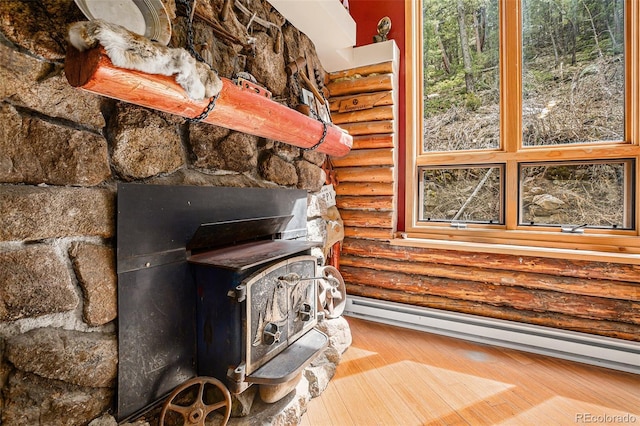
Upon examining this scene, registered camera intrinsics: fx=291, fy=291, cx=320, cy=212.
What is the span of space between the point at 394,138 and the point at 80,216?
2660 millimetres

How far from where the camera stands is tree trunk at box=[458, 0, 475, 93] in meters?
2.87

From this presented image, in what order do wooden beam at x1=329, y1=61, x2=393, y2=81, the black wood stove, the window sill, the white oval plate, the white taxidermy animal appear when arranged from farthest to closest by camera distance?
1. wooden beam at x1=329, y1=61, x2=393, y2=81
2. the window sill
3. the black wood stove
4. the white oval plate
5. the white taxidermy animal

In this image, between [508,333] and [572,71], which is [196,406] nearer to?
[508,333]

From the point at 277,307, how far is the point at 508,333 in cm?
217

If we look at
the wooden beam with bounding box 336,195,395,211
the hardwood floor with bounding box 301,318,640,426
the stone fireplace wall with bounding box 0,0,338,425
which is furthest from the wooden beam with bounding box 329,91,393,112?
the hardwood floor with bounding box 301,318,640,426

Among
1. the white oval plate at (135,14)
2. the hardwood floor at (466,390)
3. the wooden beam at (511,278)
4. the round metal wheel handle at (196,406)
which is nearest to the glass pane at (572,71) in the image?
the wooden beam at (511,278)

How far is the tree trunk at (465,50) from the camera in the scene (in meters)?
2.87

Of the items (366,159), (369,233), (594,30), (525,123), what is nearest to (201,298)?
(369,233)

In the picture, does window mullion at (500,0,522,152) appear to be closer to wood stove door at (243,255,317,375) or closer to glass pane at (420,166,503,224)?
glass pane at (420,166,503,224)

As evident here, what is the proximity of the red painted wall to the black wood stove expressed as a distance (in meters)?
1.79

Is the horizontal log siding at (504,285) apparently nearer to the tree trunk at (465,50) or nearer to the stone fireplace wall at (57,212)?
the tree trunk at (465,50)

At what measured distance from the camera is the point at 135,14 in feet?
3.61

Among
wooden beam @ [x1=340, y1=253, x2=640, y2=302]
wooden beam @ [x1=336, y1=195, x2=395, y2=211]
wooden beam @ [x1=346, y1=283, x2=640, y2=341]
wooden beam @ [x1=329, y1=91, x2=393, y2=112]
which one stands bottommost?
wooden beam @ [x1=346, y1=283, x2=640, y2=341]

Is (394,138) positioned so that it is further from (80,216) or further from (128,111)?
(80,216)
